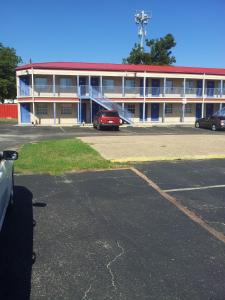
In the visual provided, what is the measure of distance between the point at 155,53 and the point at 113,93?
25.7 metres

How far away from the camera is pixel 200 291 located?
386 cm

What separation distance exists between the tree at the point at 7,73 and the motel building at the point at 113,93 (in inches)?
731

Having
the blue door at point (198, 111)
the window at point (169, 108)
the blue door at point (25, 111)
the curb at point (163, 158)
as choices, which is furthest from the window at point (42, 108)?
the curb at point (163, 158)

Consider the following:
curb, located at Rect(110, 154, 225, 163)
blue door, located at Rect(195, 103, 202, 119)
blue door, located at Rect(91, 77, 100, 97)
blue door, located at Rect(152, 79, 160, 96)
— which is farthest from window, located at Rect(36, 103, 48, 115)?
curb, located at Rect(110, 154, 225, 163)

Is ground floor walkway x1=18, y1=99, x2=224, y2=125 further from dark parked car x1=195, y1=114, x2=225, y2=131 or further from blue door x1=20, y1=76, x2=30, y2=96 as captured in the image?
dark parked car x1=195, y1=114, x2=225, y2=131

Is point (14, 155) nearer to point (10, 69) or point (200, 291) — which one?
point (200, 291)

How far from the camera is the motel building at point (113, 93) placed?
3712 cm

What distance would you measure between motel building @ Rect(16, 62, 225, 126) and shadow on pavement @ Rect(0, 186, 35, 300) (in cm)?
3069

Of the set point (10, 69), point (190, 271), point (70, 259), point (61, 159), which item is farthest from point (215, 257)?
point (10, 69)

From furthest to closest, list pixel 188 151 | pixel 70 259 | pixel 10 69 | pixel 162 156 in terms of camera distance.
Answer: pixel 10 69 < pixel 188 151 < pixel 162 156 < pixel 70 259

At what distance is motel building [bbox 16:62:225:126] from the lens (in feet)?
122

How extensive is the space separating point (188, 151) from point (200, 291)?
11373mm

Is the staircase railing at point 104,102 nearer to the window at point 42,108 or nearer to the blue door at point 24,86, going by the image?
the window at point 42,108

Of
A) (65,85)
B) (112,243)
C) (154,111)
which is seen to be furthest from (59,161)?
A: (154,111)
